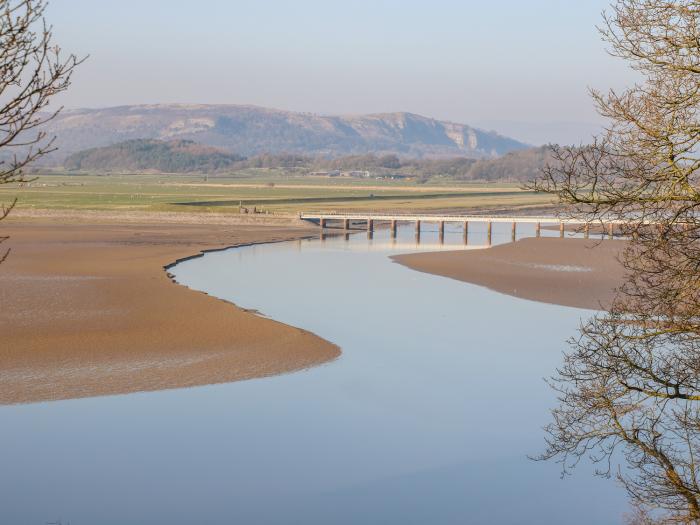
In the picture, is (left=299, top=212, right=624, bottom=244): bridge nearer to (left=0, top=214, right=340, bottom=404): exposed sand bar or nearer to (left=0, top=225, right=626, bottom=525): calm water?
(left=0, top=214, right=340, bottom=404): exposed sand bar

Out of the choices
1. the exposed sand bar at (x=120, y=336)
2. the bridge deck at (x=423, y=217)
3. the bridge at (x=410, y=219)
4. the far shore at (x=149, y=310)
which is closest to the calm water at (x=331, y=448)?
the exposed sand bar at (x=120, y=336)

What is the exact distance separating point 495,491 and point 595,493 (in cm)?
173

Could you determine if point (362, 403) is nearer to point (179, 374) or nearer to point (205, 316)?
point (179, 374)

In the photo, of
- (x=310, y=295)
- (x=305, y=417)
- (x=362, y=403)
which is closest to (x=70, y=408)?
(x=305, y=417)

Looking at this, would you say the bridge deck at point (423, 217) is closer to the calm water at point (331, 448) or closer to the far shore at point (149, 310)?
the far shore at point (149, 310)

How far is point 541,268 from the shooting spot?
46031 mm

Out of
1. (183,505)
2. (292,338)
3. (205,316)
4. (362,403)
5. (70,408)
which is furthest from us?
(205,316)

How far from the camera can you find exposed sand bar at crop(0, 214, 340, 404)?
22.1m


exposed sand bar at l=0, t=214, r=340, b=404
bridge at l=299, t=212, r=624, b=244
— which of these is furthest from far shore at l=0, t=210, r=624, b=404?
bridge at l=299, t=212, r=624, b=244

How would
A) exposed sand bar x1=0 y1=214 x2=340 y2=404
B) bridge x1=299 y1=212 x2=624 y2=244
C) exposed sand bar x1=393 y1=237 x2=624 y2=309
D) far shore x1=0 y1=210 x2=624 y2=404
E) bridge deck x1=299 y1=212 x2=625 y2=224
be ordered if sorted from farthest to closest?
bridge x1=299 y1=212 x2=624 y2=244 < bridge deck x1=299 y1=212 x2=625 y2=224 < exposed sand bar x1=393 y1=237 x2=624 y2=309 < far shore x1=0 y1=210 x2=624 y2=404 < exposed sand bar x1=0 y1=214 x2=340 y2=404

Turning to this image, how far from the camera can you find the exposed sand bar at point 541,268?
124ft

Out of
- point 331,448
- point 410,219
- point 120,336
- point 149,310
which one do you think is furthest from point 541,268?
point 331,448

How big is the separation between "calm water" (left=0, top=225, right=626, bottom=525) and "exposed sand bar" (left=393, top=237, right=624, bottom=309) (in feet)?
29.0

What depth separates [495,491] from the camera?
16.1m
